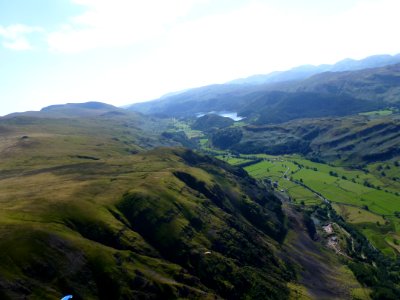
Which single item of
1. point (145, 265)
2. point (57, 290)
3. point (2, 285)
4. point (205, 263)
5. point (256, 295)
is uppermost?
point (2, 285)

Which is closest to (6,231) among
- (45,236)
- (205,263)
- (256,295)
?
(45,236)

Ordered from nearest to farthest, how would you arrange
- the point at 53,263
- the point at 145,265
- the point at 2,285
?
the point at 2,285
the point at 53,263
the point at 145,265

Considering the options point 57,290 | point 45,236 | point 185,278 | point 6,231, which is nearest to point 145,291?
point 185,278

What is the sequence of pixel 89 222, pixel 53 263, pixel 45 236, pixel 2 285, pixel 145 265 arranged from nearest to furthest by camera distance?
1. pixel 2 285
2. pixel 53 263
3. pixel 45 236
4. pixel 145 265
5. pixel 89 222

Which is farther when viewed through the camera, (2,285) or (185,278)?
(185,278)

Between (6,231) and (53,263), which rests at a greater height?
(6,231)

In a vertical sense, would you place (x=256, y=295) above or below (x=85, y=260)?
below

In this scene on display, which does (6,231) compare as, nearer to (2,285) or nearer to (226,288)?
(2,285)

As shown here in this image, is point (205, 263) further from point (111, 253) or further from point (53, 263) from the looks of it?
point (53, 263)

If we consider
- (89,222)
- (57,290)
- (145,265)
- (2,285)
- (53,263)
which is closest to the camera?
(2,285)
